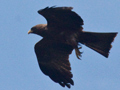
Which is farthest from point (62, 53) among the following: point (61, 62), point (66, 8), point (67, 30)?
point (66, 8)

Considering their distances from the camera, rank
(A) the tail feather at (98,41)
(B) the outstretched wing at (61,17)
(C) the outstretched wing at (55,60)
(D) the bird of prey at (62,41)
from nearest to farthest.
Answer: (B) the outstretched wing at (61,17) < (D) the bird of prey at (62,41) < (A) the tail feather at (98,41) < (C) the outstretched wing at (55,60)

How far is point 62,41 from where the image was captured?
12.5 meters

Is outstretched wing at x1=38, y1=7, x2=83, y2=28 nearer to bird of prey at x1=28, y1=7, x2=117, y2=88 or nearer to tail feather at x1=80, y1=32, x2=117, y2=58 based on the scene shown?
bird of prey at x1=28, y1=7, x2=117, y2=88

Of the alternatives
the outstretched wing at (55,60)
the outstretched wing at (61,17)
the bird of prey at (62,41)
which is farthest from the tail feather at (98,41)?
the outstretched wing at (55,60)

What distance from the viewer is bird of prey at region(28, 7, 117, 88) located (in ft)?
38.1

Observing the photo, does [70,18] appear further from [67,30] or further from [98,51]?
[98,51]

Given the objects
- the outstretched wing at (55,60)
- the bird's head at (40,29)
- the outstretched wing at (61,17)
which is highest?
the outstretched wing at (61,17)

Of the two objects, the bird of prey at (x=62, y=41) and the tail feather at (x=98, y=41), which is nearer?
the bird of prey at (x=62, y=41)

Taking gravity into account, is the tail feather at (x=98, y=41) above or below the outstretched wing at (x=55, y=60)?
above

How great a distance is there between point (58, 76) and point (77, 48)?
44.7 inches

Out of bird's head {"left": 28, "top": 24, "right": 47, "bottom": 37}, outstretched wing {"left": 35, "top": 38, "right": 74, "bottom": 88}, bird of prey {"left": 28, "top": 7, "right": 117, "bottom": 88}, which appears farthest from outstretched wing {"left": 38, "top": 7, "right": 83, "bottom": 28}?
outstretched wing {"left": 35, "top": 38, "right": 74, "bottom": 88}

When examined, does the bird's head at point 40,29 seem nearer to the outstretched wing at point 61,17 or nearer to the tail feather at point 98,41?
the outstretched wing at point 61,17

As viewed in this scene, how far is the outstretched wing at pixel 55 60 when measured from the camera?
12633mm

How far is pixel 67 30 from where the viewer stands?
39.7 ft
